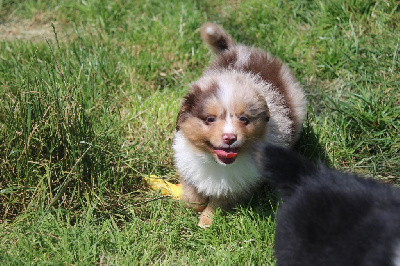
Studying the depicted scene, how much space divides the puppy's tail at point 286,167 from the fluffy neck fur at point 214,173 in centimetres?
89

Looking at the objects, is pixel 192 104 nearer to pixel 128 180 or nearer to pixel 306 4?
pixel 128 180

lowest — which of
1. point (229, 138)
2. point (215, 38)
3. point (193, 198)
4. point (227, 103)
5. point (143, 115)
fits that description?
point (193, 198)

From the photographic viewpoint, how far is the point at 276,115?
362cm

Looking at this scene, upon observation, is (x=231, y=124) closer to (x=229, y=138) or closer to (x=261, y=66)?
(x=229, y=138)

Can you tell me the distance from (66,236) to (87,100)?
142cm

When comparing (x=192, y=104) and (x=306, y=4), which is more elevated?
(x=306, y=4)

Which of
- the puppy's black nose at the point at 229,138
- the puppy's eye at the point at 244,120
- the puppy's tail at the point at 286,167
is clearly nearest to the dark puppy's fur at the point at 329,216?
the puppy's tail at the point at 286,167

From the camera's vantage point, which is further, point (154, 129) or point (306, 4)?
point (306, 4)

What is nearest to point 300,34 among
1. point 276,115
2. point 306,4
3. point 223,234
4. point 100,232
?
point 306,4

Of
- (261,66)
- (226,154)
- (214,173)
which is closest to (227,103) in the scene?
(226,154)

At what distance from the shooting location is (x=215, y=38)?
167 inches

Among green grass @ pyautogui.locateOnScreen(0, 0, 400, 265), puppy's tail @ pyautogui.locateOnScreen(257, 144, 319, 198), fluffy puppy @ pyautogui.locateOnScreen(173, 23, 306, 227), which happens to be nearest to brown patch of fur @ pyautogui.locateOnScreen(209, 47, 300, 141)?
fluffy puppy @ pyautogui.locateOnScreen(173, 23, 306, 227)

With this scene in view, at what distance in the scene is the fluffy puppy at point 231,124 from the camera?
10.6 ft

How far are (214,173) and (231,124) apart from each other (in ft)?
1.63
